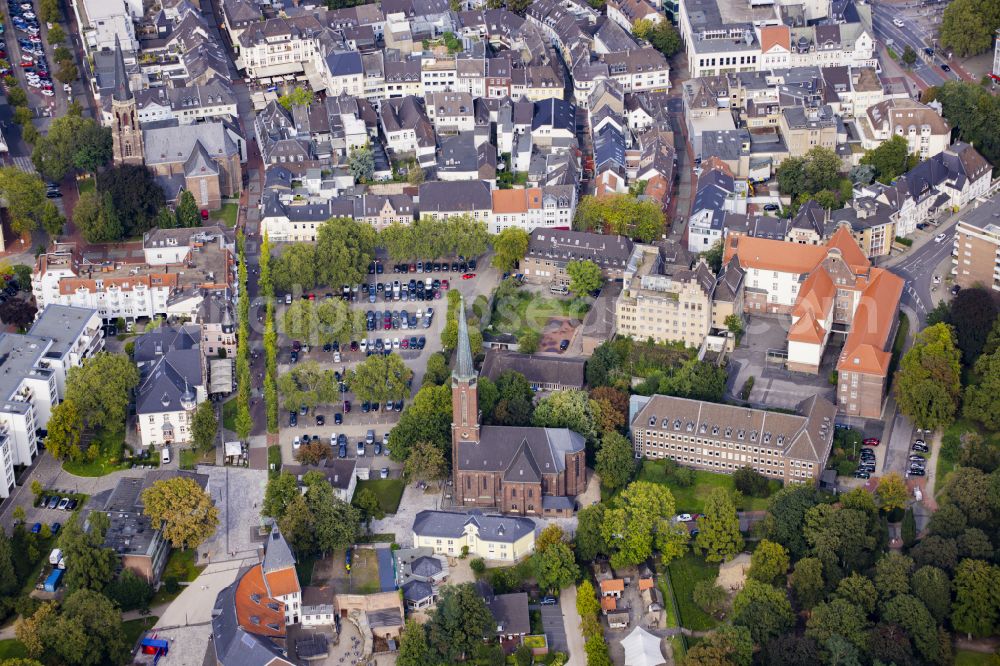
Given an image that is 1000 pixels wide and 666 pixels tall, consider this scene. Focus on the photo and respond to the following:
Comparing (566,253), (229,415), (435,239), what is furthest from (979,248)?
(229,415)

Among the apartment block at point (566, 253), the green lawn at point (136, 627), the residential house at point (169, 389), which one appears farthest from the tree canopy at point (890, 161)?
the green lawn at point (136, 627)

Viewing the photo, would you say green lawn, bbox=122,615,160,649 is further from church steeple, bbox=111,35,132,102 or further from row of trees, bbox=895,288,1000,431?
church steeple, bbox=111,35,132,102

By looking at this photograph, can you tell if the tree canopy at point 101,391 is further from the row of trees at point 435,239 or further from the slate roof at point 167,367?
the row of trees at point 435,239

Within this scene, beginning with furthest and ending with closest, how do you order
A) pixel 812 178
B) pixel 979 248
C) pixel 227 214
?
pixel 227 214 < pixel 812 178 < pixel 979 248

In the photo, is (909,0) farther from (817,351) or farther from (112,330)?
(112,330)

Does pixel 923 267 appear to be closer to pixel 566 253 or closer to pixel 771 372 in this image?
pixel 771 372
